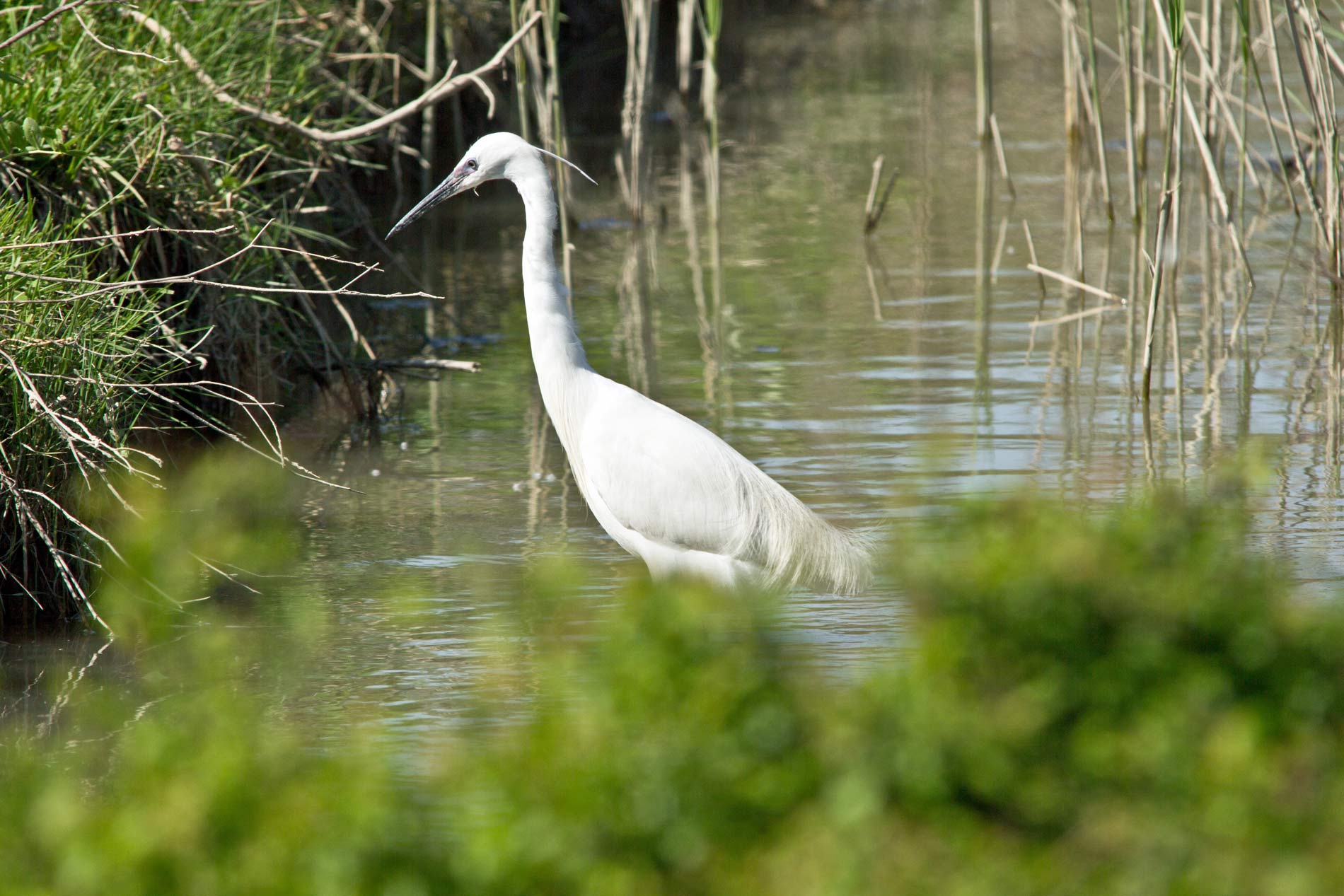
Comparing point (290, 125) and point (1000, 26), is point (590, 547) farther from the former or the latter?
point (1000, 26)

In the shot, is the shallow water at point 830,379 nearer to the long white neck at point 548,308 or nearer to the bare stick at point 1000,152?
the bare stick at point 1000,152

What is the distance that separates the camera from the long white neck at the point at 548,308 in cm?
551

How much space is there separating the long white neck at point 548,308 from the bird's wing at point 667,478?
0.26 m

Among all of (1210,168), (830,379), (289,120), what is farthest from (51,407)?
(1210,168)

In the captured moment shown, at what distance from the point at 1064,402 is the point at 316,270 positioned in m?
3.50

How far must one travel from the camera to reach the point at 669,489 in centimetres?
514

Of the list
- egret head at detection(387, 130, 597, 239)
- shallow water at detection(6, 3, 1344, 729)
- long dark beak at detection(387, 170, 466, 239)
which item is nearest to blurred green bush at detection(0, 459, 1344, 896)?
shallow water at detection(6, 3, 1344, 729)

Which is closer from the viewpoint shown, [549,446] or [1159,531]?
[1159,531]

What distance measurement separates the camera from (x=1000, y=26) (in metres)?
22.0

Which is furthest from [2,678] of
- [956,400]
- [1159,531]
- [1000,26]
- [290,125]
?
[1000,26]

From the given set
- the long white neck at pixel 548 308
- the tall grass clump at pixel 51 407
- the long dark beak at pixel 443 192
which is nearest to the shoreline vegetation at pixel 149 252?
the tall grass clump at pixel 51 407

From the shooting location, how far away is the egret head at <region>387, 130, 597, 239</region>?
5637mm

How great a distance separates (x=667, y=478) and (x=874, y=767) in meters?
2.90

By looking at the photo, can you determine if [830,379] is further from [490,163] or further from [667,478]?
[667,478]
